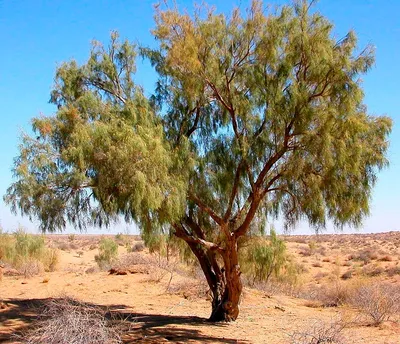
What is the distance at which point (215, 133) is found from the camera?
14172mm

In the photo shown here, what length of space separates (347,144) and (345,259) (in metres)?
43.5

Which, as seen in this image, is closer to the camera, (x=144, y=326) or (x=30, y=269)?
(x=144, y=326)

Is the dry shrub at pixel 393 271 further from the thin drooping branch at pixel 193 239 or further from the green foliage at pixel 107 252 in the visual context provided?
the thin drooping branch at pixel 193 239

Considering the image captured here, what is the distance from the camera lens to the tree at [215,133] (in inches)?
453

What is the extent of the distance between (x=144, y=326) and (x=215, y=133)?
5.65 m

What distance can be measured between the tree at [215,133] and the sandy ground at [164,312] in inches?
98.6

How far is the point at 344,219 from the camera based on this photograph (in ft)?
40.7

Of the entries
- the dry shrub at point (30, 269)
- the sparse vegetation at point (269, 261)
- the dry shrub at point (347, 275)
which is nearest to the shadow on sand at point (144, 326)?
the dry shrub at point (30, 269)

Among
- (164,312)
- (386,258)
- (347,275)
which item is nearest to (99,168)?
(164,312)

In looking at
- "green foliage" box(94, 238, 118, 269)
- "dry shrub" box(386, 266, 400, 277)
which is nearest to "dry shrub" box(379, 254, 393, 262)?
"dry shrub" box(386, 266, 400, 277)

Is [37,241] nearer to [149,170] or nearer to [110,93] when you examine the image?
[110,93]

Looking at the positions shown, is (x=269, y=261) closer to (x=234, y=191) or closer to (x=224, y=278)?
(x=224, y=278)

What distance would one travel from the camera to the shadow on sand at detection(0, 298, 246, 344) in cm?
1251

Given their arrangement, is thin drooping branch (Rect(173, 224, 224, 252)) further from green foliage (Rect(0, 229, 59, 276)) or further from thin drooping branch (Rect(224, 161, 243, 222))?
green foliage (Rect(0, 229, 59, 276))
